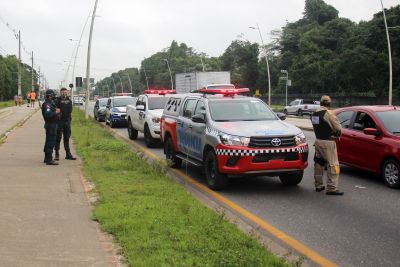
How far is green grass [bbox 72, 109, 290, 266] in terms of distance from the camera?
5.05 m

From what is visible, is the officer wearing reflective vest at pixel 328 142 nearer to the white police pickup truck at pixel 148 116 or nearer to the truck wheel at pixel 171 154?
the truck wheel at pixel 171 154

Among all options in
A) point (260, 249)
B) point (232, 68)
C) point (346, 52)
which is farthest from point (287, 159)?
point (232, 68)

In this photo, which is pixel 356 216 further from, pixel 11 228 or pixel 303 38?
pixel 303 38

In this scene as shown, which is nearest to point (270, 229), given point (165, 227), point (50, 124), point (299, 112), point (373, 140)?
point (165, 227)

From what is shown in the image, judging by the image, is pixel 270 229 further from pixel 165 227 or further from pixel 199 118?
pixel 199 118

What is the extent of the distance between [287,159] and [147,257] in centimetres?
441

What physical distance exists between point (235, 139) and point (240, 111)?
150cm

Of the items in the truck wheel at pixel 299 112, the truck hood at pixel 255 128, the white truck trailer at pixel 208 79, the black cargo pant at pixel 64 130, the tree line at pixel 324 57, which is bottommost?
the truck wheel at pixel 299 112

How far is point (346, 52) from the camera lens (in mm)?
60969

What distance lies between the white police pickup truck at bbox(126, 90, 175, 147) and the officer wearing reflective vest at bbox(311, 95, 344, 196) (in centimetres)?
787

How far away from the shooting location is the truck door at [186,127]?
35.3ft

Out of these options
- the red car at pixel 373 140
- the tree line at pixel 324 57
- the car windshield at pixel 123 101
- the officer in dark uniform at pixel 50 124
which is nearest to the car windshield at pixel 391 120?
the red car at pixel 373 140

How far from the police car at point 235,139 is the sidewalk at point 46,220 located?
2.32 meters

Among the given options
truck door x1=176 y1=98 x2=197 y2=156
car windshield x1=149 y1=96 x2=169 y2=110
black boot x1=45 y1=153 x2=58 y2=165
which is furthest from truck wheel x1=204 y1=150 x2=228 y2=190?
car windshield x1=149 y1=96 x2=169 y2=110
